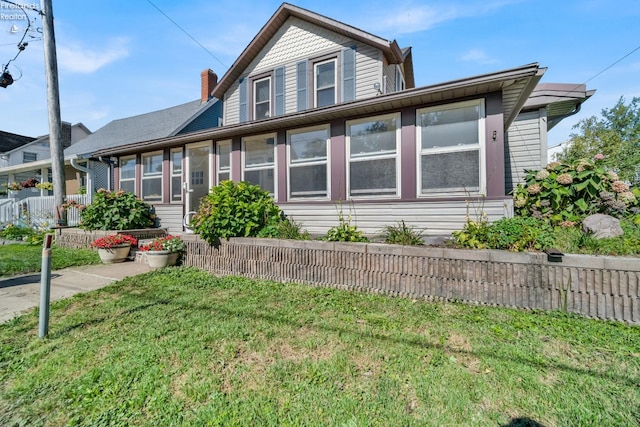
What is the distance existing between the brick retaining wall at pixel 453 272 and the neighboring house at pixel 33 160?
50.4 ft

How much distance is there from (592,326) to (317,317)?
283 cm

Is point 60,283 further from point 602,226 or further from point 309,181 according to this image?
point 602,226

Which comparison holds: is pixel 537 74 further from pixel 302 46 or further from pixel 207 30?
pixel 207 30

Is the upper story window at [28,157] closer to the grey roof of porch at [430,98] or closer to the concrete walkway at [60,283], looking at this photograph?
the concrete walkway at [60,283]

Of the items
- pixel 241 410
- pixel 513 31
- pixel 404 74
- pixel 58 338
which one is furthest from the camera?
pixel 404 74

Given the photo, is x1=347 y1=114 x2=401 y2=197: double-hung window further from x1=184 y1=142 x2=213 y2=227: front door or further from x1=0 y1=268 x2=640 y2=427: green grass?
x1=184 y1=142 x2=213 y2=227: front door

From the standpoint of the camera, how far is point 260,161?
6961mm

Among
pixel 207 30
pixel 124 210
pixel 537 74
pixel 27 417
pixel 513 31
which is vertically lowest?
pixel 27 417

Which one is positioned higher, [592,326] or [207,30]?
[207,30]

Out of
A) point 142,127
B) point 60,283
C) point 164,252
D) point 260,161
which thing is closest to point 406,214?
point 260,161

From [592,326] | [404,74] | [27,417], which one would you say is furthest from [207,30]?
[592,326]

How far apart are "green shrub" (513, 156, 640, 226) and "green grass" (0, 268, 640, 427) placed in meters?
2.32

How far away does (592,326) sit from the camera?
2945mm

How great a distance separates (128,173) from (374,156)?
8.09 meters
